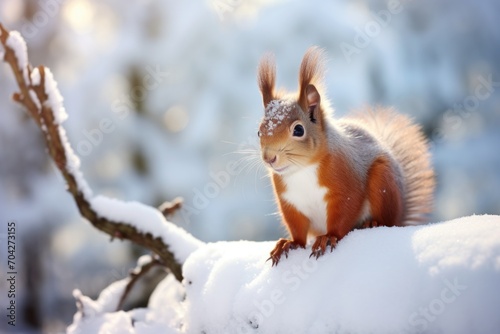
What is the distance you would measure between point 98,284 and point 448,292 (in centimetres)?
441

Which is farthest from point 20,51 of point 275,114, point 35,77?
point 275,114

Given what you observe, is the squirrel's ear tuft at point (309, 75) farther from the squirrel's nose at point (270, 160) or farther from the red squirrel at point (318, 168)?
the squirrel's nose at point (270, 160)

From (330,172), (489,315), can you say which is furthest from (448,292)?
(330,172)

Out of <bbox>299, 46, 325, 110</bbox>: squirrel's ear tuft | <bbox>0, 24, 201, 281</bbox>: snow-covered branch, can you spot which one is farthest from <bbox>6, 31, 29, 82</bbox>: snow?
<bbox>299, 46, 325, 110</bbox>: squirrel's ear tuft

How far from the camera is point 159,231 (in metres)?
2.07

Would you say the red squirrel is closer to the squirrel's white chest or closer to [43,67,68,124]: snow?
the squirrel's white chest

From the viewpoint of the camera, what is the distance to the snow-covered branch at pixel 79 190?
2074 mm

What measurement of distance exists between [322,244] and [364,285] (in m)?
0.28

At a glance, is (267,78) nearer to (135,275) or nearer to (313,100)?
(313,100)

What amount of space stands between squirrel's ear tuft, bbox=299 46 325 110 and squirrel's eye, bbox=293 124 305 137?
0.11m

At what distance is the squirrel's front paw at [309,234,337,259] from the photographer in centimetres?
135

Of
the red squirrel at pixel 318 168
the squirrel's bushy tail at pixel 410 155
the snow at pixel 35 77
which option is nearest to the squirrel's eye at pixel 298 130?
the red squirrel at pixel 318 168

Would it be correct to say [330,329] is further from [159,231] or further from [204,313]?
[159,231]

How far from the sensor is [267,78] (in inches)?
67.7
